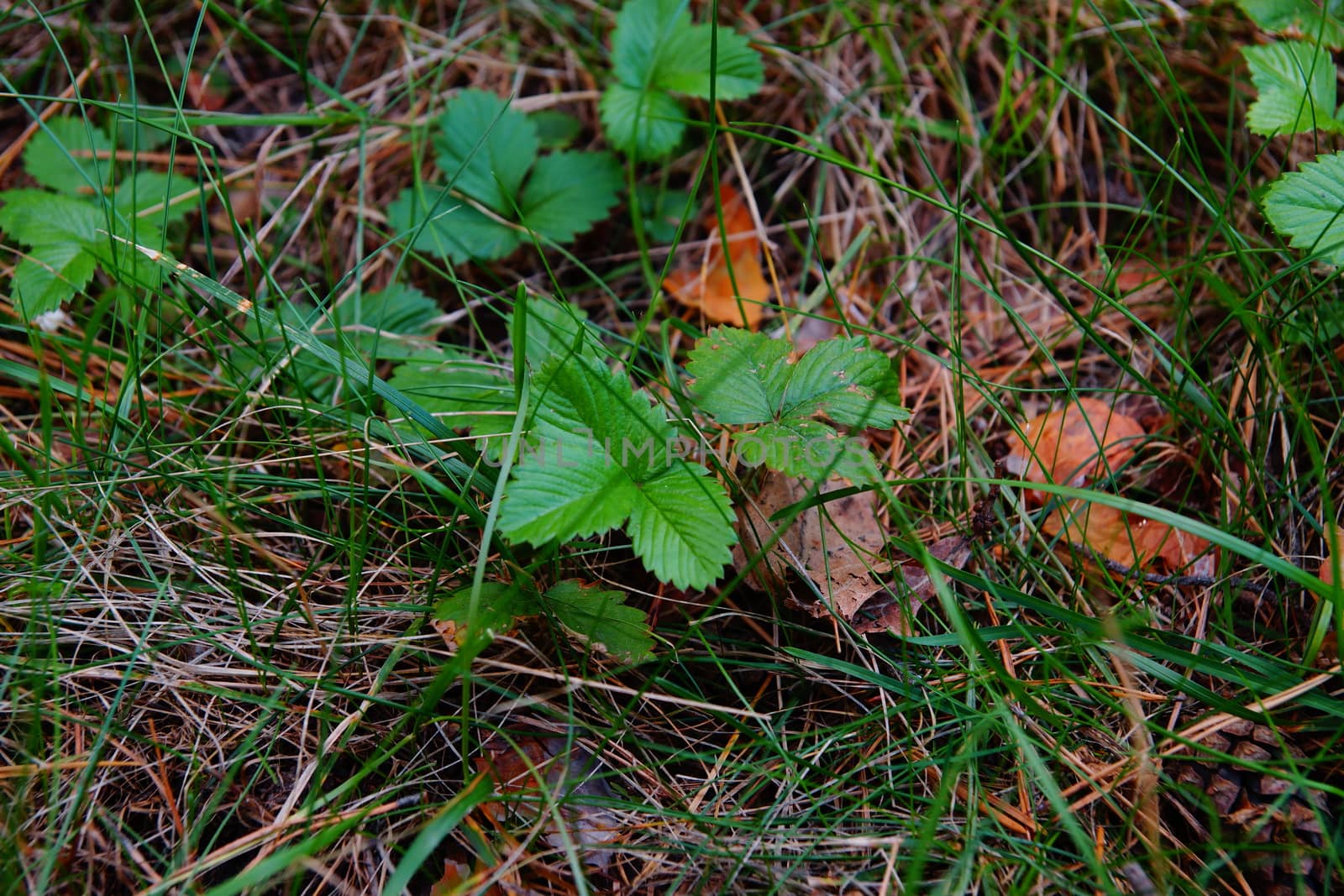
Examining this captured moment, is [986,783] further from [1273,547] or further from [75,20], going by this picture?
[75,20]

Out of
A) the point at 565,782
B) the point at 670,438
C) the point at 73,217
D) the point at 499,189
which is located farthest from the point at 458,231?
the point at 565,782

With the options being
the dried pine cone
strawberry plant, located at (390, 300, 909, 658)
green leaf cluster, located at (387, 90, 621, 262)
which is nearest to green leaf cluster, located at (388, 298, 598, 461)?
strawberry plant, located at (390, 300, 909, 658)

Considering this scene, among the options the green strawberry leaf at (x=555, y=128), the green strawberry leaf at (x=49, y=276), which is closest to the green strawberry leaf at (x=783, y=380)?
the green strawberry leaf at (x=555, y=128)

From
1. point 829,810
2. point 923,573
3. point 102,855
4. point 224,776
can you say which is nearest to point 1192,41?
point 923,573

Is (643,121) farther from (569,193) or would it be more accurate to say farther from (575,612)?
(575,612)

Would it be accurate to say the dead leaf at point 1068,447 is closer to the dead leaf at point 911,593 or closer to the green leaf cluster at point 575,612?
the dead leaf at point 911,593

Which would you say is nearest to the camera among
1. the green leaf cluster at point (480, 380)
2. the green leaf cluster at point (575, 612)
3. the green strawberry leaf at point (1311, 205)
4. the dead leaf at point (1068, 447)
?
the green leaf cluster at point (575, 612)
